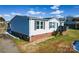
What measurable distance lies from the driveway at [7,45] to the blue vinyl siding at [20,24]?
140 mm

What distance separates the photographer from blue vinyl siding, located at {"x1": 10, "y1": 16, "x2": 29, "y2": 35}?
3.40 metres

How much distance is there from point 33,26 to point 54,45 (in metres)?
0.35

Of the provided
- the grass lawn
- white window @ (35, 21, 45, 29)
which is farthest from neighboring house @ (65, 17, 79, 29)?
white window @ (35, 21, 45, 29)

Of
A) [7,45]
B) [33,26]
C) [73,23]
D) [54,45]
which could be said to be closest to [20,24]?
[33,26]

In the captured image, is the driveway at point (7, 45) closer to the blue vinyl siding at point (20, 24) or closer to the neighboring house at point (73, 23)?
the blue vinyl siding at point (20, 24)

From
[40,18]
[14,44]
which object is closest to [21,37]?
[14,44]

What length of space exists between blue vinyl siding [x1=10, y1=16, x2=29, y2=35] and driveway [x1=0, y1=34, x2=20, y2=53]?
0.14 m

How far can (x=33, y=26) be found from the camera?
11.2 feet

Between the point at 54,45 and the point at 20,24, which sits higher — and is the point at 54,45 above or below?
below

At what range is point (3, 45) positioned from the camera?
3.41 meters

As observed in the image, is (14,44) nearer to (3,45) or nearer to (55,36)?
(3,45)

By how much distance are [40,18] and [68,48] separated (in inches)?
19.9

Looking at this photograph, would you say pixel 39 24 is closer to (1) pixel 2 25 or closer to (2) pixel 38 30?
(2) pixel 38 30

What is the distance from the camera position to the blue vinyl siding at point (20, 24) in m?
3.40
